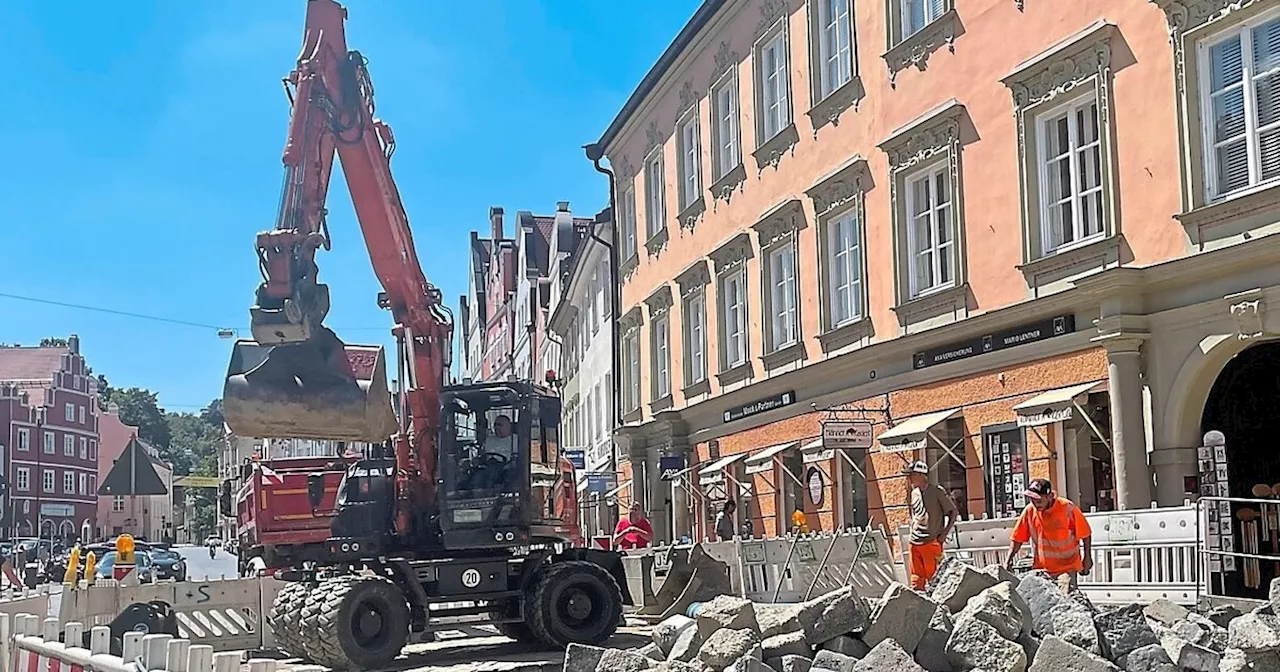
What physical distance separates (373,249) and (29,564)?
37297 mm

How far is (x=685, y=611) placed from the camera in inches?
724

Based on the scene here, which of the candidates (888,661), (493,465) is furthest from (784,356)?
(888,661)

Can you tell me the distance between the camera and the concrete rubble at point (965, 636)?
891cm

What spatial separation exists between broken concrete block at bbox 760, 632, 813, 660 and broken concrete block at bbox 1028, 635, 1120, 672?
5.97 feet

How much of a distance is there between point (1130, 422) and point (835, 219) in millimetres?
8273

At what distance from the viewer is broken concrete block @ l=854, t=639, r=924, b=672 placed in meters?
9.00

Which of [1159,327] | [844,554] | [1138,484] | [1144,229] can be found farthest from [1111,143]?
[844,554]

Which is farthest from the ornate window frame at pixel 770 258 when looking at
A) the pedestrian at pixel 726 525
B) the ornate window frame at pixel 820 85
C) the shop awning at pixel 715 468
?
the pedestrian at pixel 726 525

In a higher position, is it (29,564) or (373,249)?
(373,249)

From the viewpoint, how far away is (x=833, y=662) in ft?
31.1

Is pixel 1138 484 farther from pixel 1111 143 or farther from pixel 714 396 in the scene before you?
pixel 714 396

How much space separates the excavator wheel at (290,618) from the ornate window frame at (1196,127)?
33.7ft

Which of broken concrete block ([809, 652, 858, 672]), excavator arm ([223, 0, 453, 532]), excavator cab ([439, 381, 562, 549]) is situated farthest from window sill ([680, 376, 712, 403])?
broken concrete block ([809, 652, 858, 672])

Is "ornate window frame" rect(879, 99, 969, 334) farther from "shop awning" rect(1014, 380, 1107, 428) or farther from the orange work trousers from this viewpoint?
the orange work trousers
